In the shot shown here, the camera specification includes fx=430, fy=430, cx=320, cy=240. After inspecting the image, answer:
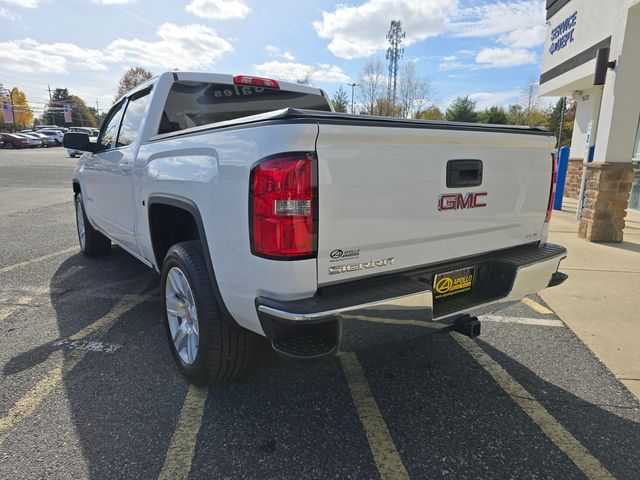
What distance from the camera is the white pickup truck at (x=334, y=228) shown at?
1906 millimetres

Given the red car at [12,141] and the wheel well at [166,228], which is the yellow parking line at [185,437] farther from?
the red car at [12,141]

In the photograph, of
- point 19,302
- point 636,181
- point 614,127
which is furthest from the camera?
point 636,181

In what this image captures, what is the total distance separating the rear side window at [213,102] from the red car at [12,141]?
147 feet

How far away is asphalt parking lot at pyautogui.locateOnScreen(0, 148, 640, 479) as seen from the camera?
213cm

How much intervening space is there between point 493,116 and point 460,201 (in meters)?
44.9

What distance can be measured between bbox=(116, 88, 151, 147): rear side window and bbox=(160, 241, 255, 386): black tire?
1.71 m

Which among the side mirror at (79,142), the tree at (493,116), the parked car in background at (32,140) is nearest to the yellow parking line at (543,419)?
the side mirror at (79,142)

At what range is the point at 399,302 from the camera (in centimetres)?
204

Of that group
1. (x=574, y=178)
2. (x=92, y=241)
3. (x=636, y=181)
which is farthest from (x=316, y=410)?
(x=574, y=178)

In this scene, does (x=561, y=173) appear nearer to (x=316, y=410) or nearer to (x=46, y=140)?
(x=316, y=410)

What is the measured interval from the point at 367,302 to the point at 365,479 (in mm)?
855

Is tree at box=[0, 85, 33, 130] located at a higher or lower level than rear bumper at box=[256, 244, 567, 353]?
higher

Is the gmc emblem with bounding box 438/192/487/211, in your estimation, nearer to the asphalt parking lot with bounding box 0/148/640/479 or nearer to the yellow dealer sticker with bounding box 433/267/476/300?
the yellow dealer sticker with bounding box 433/267/476/300

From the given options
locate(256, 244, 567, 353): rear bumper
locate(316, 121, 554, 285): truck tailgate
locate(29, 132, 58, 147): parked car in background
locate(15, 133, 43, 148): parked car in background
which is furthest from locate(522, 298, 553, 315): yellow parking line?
locate(29, 132, 58, 147): parked car in background
